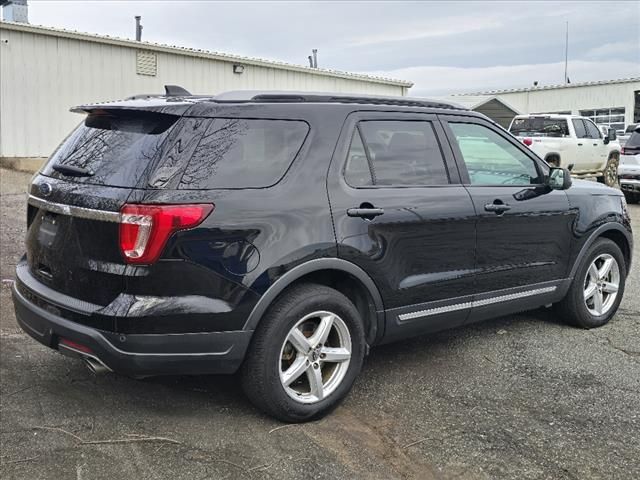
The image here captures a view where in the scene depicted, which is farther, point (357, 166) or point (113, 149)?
point (357, 166)

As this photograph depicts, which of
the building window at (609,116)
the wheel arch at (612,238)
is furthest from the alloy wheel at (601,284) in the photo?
the building window at (609,116)

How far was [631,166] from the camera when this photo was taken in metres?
14.3

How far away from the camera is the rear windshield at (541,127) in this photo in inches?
690

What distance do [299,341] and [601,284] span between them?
3.14 meters

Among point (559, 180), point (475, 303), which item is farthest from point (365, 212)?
point (559, 180)

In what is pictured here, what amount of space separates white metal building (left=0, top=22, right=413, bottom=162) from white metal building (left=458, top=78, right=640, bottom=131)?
861 inches

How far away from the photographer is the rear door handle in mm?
3804

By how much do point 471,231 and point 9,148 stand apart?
13.1 metres

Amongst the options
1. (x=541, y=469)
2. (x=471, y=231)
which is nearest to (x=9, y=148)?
(x=471, y=231)

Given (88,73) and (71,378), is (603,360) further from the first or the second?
(88,73)

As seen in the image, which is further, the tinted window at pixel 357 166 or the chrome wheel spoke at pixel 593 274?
the chrome wheel spoke at pixel 593 274

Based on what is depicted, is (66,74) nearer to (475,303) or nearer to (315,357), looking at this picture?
(475,303)

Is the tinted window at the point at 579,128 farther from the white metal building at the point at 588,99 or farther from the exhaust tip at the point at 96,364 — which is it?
the white metal building at the point at 588,99

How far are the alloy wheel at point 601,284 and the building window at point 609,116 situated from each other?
1399 inches
